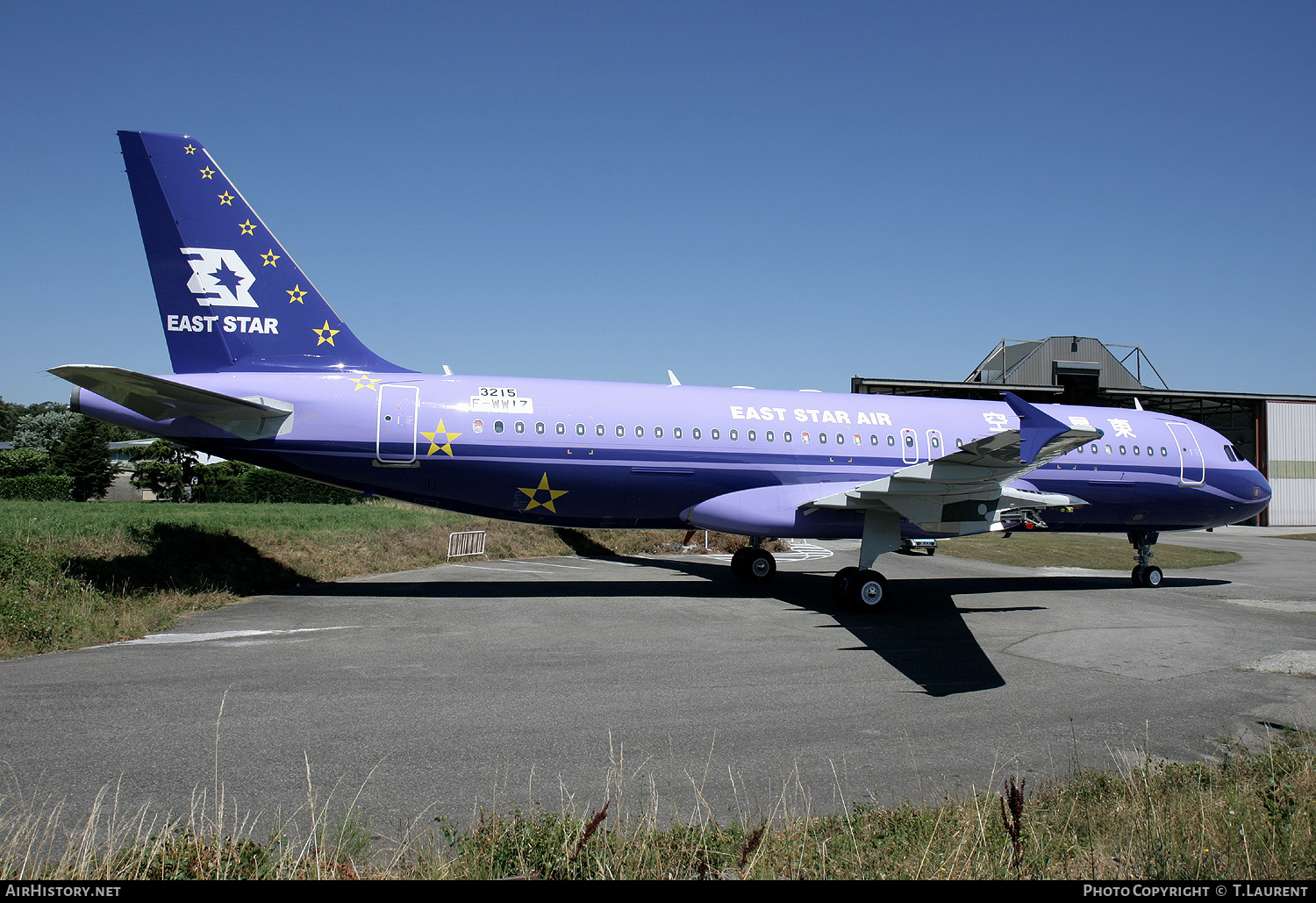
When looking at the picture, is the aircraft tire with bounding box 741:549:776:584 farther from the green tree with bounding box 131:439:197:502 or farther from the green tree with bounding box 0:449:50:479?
the green tree with bounding box 0:449:50:479

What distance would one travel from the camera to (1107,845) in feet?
14.5

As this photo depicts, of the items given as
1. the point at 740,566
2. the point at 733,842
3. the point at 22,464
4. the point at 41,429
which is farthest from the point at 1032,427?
the point at 41,429

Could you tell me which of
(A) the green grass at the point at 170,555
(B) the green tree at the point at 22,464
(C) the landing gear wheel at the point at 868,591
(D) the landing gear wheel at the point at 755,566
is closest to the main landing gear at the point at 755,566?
(D) the landing gear wheel at the point at 755,566

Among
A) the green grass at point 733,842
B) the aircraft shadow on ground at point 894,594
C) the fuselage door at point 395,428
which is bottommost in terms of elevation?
the aircraft shadow on ground at point 894,594

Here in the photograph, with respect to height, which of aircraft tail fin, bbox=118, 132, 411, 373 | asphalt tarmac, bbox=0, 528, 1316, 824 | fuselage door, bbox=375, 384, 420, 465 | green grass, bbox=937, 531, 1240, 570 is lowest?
asphalt tarmac, bbox=0, 528, 1316, 824

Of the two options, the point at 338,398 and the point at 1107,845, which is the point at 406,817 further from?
the point at 338,398

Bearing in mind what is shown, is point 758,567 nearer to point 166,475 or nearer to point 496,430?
point 496,430

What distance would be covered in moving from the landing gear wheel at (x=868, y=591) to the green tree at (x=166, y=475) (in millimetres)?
39148

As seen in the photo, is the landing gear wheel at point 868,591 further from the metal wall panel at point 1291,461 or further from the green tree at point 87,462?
the metal wall panel at point 1291,461

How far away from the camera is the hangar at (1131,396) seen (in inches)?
1772

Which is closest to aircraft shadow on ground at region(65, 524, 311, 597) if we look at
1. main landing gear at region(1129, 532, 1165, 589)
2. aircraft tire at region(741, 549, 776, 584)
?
aircraft tire at region(741, 549, 776, 584)

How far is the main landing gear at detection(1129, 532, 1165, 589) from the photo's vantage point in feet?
63.3

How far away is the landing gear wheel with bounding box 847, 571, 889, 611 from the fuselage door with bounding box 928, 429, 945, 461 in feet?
13.0

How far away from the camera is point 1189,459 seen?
19.0m
